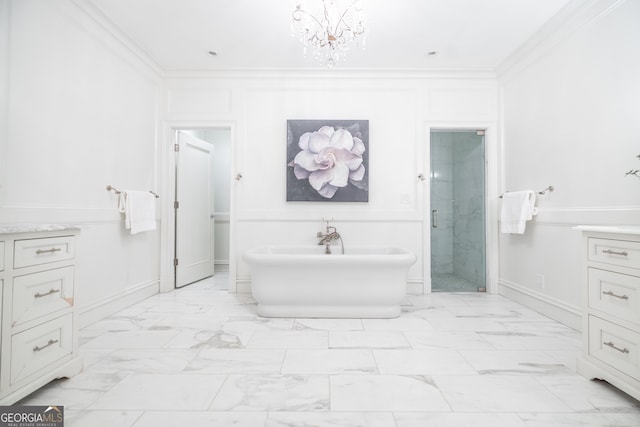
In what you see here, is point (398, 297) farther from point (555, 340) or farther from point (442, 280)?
point (442, 280)

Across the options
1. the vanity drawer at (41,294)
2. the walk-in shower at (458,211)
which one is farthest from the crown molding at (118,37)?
the walk-in shower at (458,211)

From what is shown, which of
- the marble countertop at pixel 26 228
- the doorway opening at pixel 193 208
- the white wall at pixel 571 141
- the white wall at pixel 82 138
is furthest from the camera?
the doorway opening at pixel 193 208

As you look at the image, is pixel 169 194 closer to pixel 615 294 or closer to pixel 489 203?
pixel 489 203

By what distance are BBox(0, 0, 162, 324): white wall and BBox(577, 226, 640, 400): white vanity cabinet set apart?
269 cm

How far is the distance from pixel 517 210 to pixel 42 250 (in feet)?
11.4

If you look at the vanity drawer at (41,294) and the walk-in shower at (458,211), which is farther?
the walk-in shower at (458,211)

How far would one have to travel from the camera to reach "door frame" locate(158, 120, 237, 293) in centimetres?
358

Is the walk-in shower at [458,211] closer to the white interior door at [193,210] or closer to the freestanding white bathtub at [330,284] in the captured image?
the freestanding white bathtub at [330,284]

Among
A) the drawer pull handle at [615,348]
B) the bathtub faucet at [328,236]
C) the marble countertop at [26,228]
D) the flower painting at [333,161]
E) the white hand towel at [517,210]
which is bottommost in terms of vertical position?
the drawer pull handle at [615,348]

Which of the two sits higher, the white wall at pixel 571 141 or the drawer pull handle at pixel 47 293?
the white wall at pixel 571 141

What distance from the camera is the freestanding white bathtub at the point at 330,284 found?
258 centimetres

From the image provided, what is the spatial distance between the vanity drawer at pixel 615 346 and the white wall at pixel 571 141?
0.50 m

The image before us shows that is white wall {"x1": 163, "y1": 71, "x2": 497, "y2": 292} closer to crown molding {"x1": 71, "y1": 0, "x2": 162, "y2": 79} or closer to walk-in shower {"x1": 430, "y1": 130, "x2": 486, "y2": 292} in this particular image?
crown molding {"x1": 71, "y1": 0, "x2": 162, "y2": 79}

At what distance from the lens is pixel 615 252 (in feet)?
5.05
